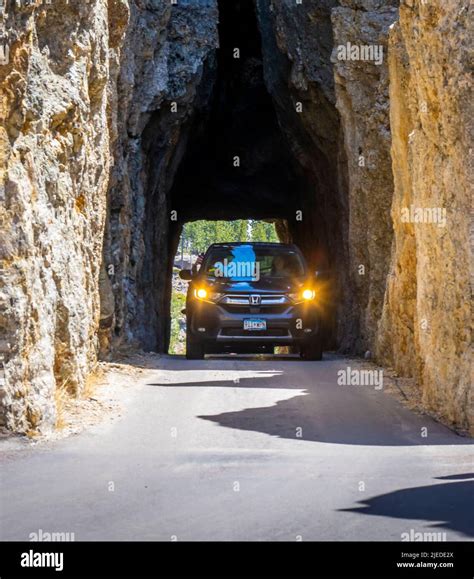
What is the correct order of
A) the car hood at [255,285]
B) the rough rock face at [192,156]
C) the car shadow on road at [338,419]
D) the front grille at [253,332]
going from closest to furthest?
the car shadow on road at [338,419] → the rough rock face at [192,156] → the front grille at [253,332] → the car hood at [255,285]

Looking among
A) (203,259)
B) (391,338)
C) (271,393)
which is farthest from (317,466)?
(203,259)

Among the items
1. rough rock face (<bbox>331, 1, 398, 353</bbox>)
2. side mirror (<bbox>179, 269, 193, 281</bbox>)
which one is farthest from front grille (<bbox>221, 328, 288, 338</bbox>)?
rough rock face (<bbox>331, 1, 398, 353</bbox>)

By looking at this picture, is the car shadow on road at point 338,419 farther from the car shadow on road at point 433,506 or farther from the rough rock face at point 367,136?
the rough rock face at point 367,136

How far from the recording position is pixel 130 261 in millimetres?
21984

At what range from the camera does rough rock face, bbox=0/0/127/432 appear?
8914 mm

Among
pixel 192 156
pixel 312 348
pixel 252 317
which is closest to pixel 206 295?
pixel 252 317

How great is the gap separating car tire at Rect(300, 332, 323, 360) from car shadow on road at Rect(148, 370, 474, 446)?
178 inches

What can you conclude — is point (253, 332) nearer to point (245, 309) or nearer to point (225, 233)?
point (245, 309)

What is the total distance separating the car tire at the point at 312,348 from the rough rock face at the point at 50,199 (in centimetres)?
483

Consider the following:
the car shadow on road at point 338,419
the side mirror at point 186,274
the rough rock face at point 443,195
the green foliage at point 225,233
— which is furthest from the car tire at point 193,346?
the green foliage at point 225,233

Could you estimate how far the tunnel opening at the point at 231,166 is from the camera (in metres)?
25.7

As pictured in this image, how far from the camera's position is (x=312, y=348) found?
1756cm
